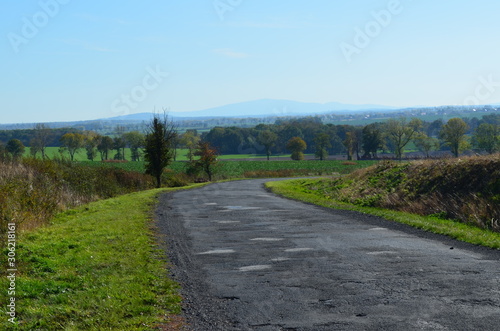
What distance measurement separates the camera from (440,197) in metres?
20.5

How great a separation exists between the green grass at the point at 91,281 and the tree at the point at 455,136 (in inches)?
3217

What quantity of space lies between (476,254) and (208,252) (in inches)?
228

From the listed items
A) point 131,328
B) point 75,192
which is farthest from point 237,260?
point 75,192

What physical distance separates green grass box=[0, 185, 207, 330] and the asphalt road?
0.52 m

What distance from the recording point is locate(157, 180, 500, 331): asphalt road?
22.3 feet

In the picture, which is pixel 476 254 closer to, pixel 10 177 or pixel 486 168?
pixel 486 168

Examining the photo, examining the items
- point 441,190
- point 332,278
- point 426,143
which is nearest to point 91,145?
point 426,143

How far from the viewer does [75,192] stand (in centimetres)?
2784

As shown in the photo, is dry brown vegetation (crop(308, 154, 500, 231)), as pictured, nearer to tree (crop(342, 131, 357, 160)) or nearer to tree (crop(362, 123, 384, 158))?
tree (crop(362, 123, 384, 158))

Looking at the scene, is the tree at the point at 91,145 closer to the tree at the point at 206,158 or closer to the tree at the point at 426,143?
the tree at the point at 206,158

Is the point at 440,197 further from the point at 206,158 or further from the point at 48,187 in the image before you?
the point at 206,158

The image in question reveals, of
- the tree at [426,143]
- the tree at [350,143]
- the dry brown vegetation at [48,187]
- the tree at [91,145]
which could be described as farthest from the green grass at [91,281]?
the tree at [350,143]

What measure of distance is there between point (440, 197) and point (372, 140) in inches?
4114

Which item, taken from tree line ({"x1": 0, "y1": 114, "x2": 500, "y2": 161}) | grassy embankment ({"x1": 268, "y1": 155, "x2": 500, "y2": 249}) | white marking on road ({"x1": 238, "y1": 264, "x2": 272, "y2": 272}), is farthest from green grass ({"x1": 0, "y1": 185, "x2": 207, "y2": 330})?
tree line ({"x1": 0, "y1": 114, "x2": 500, "y2": 161})
